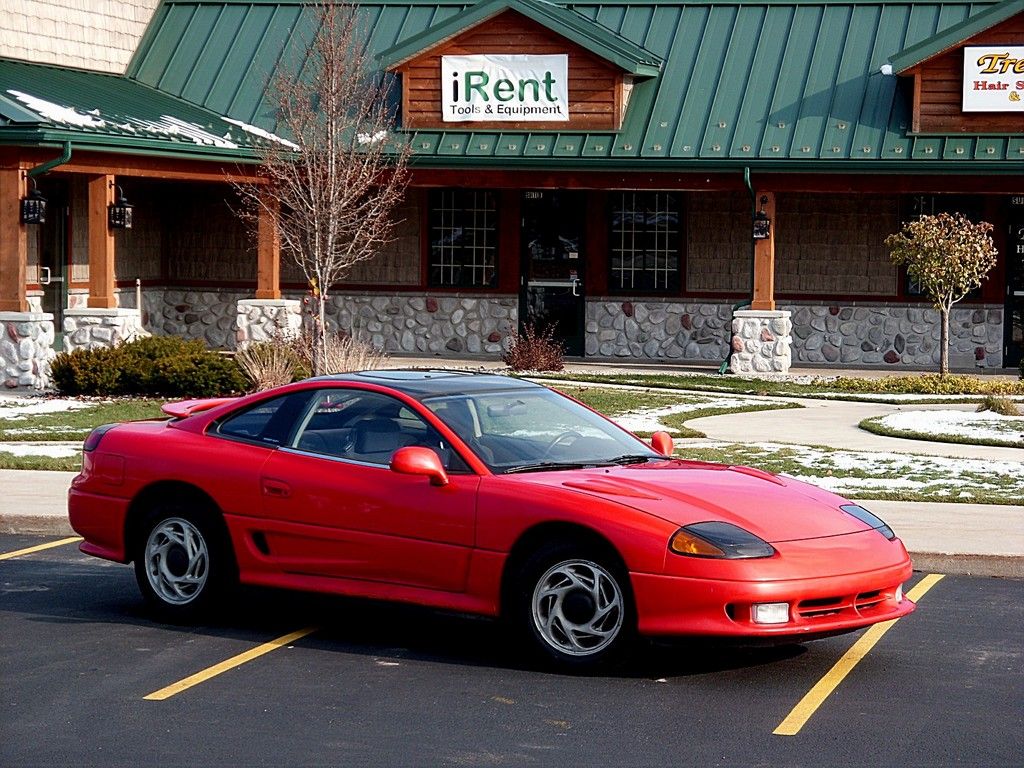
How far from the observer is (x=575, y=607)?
787 cm

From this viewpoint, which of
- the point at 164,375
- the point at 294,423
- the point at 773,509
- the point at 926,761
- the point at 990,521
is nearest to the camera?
the point at 926,761

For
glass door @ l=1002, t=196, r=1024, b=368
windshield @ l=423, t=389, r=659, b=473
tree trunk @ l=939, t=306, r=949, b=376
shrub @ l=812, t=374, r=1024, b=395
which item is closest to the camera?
windshield @ l=423, t=389, r=659, b=473

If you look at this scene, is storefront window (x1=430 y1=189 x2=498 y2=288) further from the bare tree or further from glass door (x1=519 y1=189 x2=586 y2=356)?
the bare tree

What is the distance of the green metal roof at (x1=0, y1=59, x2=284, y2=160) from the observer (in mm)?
21422

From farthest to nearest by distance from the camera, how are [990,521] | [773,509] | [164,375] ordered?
[164,375], [990,521], [773,509]

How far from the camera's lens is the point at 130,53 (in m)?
29.0

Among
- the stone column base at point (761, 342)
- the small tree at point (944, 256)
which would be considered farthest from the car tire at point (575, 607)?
the stone column base at point (761, 342)

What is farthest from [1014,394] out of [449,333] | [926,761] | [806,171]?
[926,761]

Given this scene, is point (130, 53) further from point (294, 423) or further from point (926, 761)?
point (926, 761)

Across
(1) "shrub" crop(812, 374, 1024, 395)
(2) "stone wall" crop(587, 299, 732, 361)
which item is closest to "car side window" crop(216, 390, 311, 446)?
(1) "shrub" crop(812, 374, 1024, 395)

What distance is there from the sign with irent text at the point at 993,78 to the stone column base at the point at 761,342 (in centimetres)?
417

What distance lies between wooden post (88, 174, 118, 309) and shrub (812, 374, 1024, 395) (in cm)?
1006

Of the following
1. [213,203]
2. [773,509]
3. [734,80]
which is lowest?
[773,509]

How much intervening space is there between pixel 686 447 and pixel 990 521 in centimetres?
433
